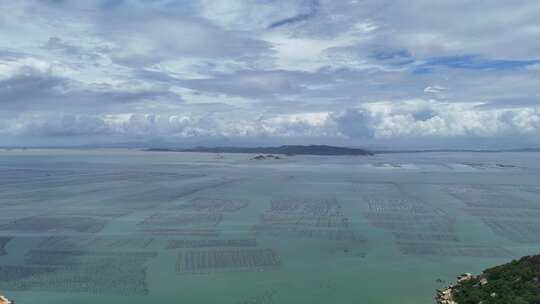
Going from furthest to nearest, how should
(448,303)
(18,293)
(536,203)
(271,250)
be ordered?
(536,203) < (271,250) < (18,293) < (448,303)

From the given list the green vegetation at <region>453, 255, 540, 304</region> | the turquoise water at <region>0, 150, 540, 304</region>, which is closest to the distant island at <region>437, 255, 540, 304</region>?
the green vegetation at <region>453, 255, 540, 304</region>

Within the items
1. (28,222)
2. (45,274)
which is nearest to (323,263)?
(45,274)

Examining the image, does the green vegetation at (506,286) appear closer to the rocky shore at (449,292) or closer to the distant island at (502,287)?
the distant island at (502,287)

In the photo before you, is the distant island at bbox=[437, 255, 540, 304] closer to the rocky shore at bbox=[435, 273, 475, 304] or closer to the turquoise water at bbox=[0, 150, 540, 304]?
the rocky shore at bbox=[435, 273, 475, 304]

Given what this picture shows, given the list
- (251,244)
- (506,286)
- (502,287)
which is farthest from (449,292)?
(251,244)

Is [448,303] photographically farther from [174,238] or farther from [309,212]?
[309,212]
